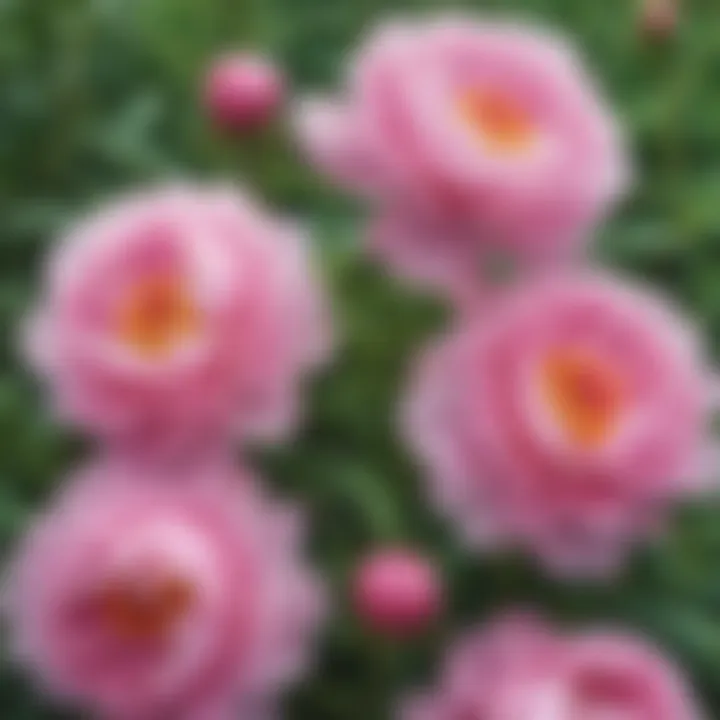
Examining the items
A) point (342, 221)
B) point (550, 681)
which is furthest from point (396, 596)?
point (342, 221)

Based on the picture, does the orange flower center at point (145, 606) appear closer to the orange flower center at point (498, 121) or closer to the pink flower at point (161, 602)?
the pink flower at point (161, 602)

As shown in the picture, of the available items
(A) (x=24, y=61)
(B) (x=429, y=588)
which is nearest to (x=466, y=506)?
(B) (x=429, y=588)

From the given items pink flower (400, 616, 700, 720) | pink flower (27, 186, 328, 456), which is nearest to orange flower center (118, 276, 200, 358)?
pink flower (27, 186, 328, 456)

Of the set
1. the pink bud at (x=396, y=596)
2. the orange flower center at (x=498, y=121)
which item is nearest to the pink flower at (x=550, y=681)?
the pink bud at (x=396, y=596)

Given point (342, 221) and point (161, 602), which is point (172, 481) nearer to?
point (161, 602)

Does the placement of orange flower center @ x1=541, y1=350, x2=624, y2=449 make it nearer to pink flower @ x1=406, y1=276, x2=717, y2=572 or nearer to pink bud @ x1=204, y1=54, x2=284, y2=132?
pink flower @ x1=406, y1=276, x2=717, y2=572

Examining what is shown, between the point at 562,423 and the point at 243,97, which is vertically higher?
the point at 243,97
